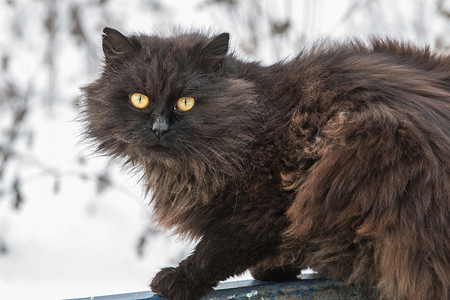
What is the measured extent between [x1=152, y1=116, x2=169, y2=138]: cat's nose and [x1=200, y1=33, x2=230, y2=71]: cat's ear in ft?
0.84

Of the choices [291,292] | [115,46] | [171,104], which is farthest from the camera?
[115,46]

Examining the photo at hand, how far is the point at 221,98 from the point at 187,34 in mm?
369

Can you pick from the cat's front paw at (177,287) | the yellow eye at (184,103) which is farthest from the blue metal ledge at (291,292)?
the yellow eye at (184,103)

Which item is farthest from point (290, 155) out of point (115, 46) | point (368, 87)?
point (115, 46)

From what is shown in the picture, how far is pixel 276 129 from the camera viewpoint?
64.7 inches

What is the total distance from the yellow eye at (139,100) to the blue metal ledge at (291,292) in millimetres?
568

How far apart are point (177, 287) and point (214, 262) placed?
0.13m

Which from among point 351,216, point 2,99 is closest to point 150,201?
point 351,216

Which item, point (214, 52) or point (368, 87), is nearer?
point (368, 87)

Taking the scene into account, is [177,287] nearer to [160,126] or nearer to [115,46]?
[160,126]

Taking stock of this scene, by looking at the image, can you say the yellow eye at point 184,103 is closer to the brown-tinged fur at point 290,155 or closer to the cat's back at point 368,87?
the brown-tinged fur at point 290,155

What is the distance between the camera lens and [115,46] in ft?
5.78

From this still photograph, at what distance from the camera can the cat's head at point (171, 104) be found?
1.63m

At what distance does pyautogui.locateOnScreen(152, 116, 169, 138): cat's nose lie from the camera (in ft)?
5.20
